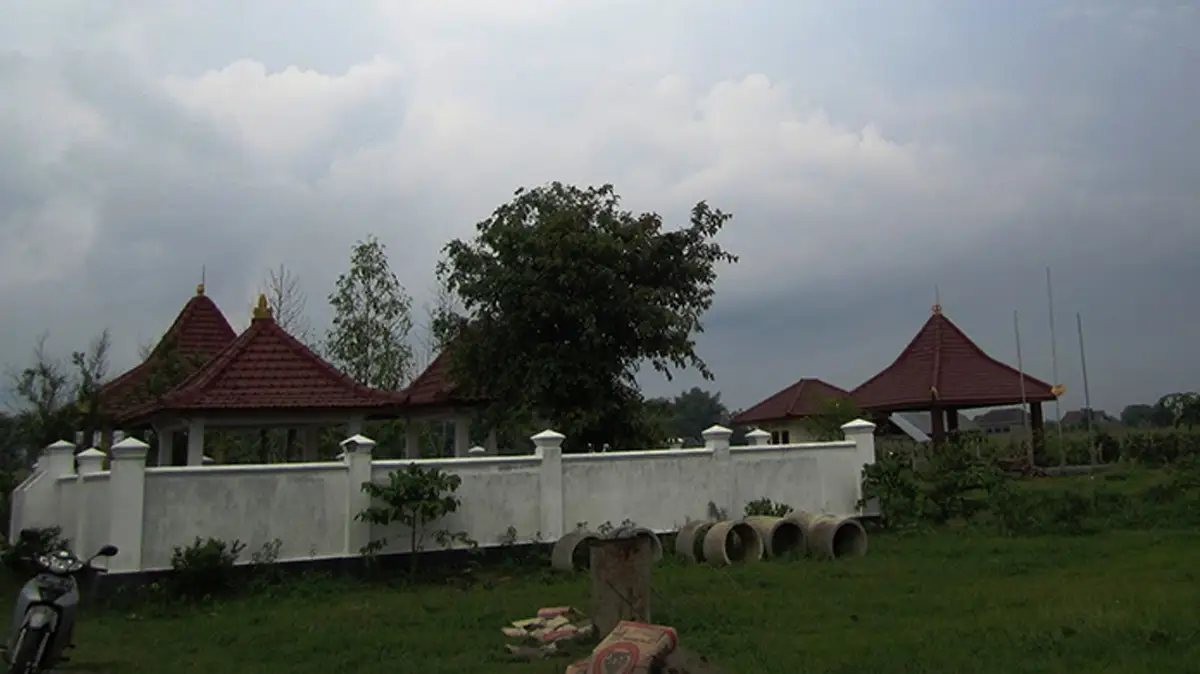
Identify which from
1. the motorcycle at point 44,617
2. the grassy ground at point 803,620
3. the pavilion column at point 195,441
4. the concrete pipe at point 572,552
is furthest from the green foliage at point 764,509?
the motorcycle at point 44,617

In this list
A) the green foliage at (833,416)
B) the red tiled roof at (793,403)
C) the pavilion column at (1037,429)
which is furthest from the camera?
the red tiled roof at (793,403)

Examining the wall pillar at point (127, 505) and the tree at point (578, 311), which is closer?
the wall pillar at point (127, 505)

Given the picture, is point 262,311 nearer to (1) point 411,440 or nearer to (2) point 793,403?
(1) point 411,440

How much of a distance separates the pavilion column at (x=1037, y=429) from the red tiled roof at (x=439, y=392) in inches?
555

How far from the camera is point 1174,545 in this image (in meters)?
11.9

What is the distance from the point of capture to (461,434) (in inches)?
645

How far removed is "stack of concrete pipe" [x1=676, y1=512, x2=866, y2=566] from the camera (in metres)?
12.1

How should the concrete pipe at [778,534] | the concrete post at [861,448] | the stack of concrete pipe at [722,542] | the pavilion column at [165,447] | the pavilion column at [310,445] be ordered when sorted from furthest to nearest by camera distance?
the pavilion column at [310,445], the pavilion column at [165,447], the concrete post at [861,448], the concrete pipe at [778,534], the stack of concrete pipe at [722,542]

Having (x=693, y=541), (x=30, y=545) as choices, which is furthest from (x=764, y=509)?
(x=30, y=545)

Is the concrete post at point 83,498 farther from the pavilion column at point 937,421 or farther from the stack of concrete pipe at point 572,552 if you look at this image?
the pavilion column at point 937,421

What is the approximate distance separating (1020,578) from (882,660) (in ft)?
13.5

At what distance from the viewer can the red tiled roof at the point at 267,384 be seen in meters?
12.7

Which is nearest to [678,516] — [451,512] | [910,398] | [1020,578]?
[451,512]

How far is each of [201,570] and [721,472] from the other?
6.69 metres
